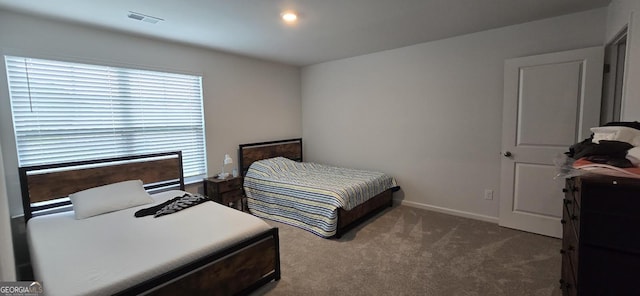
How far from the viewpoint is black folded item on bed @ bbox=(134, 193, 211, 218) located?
2.48 metres

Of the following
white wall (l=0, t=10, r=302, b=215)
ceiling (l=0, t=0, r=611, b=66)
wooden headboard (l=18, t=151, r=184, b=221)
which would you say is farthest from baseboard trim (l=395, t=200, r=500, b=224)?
wooden headboard (l=18, t=151, r=184, b=221)

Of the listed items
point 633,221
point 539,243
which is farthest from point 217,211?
point 539,243

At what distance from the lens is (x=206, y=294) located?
1.83m

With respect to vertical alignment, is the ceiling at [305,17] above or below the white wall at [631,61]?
above

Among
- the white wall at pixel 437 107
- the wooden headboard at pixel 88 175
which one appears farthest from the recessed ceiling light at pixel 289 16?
the wooden headboard at pixel 88 175

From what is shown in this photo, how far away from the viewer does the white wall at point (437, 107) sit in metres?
3.11

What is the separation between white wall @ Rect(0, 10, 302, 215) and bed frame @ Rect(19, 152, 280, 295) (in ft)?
0.64

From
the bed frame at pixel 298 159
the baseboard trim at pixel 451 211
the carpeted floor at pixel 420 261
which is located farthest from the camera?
the baseboard trim at pixel 451 211

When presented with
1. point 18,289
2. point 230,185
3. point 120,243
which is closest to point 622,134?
point 18,289

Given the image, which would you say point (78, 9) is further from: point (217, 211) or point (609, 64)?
point (609, 64)

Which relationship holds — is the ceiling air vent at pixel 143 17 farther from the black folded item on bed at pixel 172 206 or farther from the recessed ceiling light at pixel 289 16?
the black folded item on bed at pixel 172 206

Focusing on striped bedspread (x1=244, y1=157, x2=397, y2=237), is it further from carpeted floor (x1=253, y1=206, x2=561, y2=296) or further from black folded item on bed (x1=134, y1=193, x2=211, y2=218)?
black folded item on bed (x1=134, y1=193, x2=211, y2=218)

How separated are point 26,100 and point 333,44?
10.3 feet

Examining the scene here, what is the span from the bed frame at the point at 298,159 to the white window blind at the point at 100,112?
63 cm
